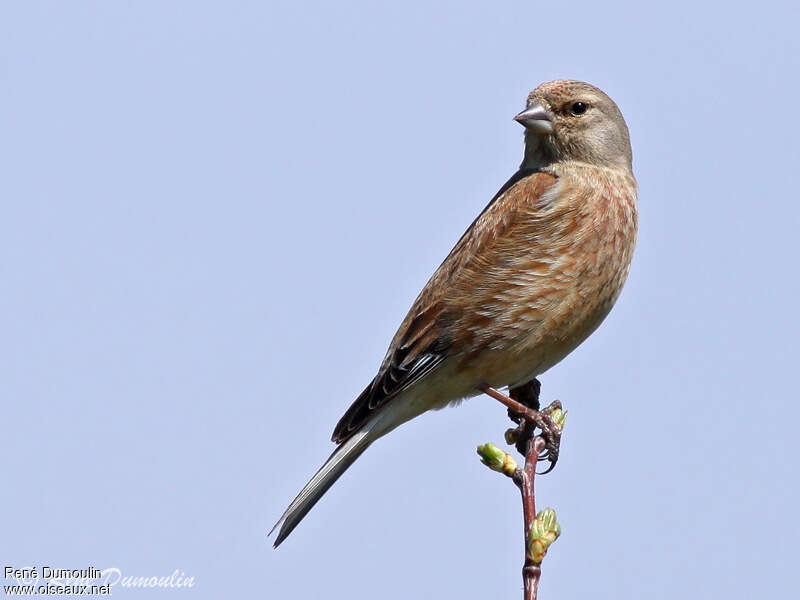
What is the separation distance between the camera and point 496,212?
572cm

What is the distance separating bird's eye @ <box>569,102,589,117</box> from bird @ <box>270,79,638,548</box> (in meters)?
0.19

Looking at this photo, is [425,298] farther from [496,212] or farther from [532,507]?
[532,507]

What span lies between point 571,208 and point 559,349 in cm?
69

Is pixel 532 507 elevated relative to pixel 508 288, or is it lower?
lower

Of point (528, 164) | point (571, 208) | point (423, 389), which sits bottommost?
point (423, 389)

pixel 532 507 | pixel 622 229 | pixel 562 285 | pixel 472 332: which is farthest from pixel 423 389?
pixel 532 507

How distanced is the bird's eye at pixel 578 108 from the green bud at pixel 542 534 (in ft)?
→ 8.88

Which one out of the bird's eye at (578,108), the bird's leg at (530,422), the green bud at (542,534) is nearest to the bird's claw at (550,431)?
the bird's leg at (530,422)

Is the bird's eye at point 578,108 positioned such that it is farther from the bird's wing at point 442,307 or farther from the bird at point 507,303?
the bird's wing at point 442,307

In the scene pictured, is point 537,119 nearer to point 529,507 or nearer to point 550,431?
point 550,431

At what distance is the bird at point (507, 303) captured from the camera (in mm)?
5309

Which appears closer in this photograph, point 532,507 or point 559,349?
point 532,507

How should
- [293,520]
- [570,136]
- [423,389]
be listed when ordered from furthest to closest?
1. [570,136]
2. [423,389]
3. [293,520]

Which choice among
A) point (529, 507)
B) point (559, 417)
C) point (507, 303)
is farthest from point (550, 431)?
point (529, 507)
